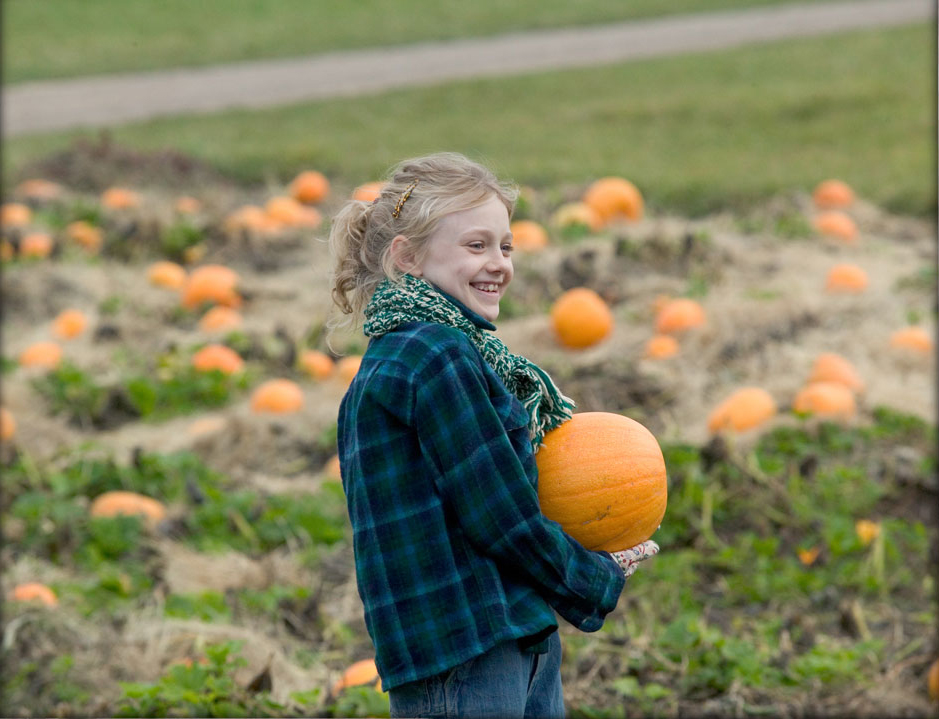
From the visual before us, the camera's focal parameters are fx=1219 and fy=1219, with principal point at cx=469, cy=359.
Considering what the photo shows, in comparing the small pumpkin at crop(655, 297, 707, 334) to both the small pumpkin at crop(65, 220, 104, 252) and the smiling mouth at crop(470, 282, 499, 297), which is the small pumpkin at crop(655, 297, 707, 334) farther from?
the smiling mouth at crop(470, 282, 499, 297)

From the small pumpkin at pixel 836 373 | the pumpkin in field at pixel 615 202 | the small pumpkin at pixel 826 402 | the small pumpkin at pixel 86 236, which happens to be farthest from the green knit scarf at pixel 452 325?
the small pumpkin at pixel 86 236

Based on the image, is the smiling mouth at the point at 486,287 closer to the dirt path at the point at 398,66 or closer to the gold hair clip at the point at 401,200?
the gold hair clip at the point at 401,200

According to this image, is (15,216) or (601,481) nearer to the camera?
(601,481)

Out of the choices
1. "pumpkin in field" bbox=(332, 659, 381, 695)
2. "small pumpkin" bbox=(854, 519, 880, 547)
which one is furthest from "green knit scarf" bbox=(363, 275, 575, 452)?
"small pumpkin" bbox=(854, 519, 880, 547)

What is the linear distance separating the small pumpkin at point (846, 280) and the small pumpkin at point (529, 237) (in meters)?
2.27

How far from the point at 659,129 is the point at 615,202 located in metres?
4.54

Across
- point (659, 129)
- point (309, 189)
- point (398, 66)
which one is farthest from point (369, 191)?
point (398, 66)

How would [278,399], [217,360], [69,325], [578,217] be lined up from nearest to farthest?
1. [278,399]
2. [217,360]
3. [69,325]
4. [578,217]

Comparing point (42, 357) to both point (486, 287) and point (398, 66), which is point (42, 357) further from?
point (398, 66)

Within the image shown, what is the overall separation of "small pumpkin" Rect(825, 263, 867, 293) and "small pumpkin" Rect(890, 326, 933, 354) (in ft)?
3.17

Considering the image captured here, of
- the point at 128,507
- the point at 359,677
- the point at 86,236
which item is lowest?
the point at 359,677

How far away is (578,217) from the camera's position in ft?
34.8

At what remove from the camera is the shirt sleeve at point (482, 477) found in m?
2.57

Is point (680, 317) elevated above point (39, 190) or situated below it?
below
